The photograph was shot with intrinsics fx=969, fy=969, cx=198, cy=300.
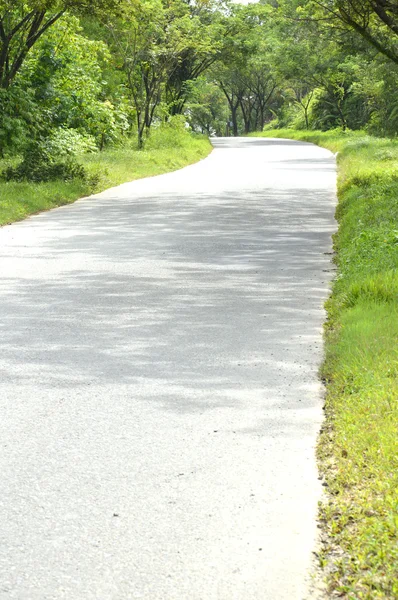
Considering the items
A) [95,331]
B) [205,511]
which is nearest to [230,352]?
[95,331]

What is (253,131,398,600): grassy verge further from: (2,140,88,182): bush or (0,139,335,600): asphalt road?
(2,140,88,182): bush

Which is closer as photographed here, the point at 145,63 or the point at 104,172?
the point at 104,172

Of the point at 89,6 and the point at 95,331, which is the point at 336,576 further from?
the point at 89,6

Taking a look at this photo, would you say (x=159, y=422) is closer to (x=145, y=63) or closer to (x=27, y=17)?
(x=27, y=17)

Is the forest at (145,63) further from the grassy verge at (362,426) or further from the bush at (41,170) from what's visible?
the grassy verge at (362,426)

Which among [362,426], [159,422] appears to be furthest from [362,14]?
[362,426]

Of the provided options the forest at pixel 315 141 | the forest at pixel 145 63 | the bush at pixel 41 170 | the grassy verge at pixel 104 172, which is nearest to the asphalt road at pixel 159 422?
A: the forest at pixel 315 141

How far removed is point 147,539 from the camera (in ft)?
12.8

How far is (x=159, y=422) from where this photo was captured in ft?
17.8

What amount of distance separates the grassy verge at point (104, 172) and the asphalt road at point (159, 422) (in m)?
5.35

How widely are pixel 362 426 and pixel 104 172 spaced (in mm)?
19747

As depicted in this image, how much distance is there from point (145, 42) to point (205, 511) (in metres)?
33.9

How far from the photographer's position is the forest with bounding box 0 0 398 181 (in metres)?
22.1

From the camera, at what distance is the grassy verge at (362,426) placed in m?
3.59
